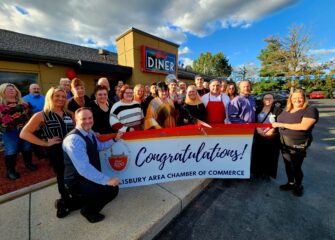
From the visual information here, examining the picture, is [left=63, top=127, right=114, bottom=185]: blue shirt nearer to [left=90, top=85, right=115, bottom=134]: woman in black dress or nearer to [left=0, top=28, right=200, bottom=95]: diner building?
[left=90, top=85, right=115, bottom=134]: woman in black dress

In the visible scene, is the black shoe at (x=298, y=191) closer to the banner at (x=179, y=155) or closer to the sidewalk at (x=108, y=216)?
the banner at (x=179, y=155)

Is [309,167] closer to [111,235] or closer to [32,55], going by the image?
[111,235]

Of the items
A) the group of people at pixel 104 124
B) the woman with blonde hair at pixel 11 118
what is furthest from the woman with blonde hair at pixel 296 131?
the woman with blonde hair at pixel 11 118

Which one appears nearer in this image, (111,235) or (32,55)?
(111,235)

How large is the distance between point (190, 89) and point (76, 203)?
260 centimetres

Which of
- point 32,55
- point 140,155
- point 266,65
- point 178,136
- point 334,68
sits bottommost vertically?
point 140,155

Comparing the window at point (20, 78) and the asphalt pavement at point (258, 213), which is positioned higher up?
the window at point (20, 78)

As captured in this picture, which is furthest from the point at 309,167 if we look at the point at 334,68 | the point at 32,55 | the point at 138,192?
the point at 334,68

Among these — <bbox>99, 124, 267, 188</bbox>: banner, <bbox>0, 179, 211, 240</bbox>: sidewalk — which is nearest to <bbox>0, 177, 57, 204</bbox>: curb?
<bbox>0, 179, 211, 240</bbox>: sidewalk

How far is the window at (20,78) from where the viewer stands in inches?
213

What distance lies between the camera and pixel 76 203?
2131 millimetres

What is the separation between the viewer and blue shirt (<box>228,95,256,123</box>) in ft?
9.57

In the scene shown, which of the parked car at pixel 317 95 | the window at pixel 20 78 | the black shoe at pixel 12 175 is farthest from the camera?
the parked car at pixel 317 95

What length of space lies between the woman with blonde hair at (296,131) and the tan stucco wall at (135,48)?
7.03 m
